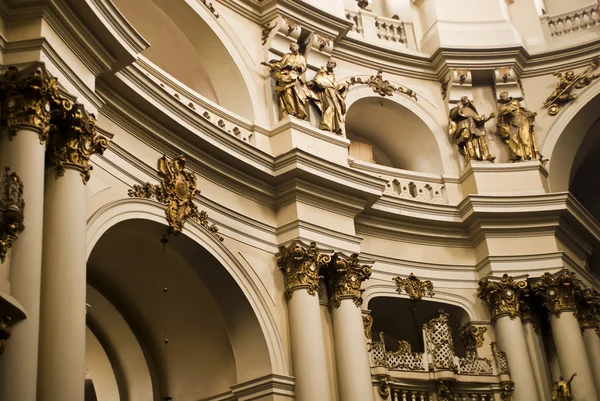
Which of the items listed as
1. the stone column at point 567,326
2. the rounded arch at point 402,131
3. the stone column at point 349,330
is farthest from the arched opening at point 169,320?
the stone column at point 567,326

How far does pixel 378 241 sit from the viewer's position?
15289 millimetres

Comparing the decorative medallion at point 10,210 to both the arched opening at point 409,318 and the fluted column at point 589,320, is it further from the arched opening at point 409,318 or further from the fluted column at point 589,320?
the fluted column at point 589,320

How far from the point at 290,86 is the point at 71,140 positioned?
523 cm

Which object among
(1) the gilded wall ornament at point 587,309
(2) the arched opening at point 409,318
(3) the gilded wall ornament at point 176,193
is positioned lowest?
(1) the gilded wall ornament at point 587,309

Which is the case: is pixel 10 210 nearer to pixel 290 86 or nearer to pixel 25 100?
pixel 25 100

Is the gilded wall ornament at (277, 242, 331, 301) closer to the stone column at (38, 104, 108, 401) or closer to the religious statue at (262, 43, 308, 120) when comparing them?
the religious statue at (262, 43, 308, 120)

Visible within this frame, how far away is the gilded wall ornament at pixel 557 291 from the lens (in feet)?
49.9

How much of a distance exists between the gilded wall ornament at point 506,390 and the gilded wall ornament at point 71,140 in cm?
765

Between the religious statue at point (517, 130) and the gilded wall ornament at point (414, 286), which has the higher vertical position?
the religious statue at point (517, 130)

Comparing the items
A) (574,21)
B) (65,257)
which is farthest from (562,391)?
(65,257)

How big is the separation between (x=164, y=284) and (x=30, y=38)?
15.8ft

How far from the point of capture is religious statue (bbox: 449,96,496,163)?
16.4 m

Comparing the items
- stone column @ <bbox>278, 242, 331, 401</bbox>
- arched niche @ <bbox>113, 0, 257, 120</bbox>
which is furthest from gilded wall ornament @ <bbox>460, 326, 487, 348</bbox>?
arched niche @ <bbox>113, 0, 257, 120</bbox>

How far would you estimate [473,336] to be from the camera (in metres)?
15.2
